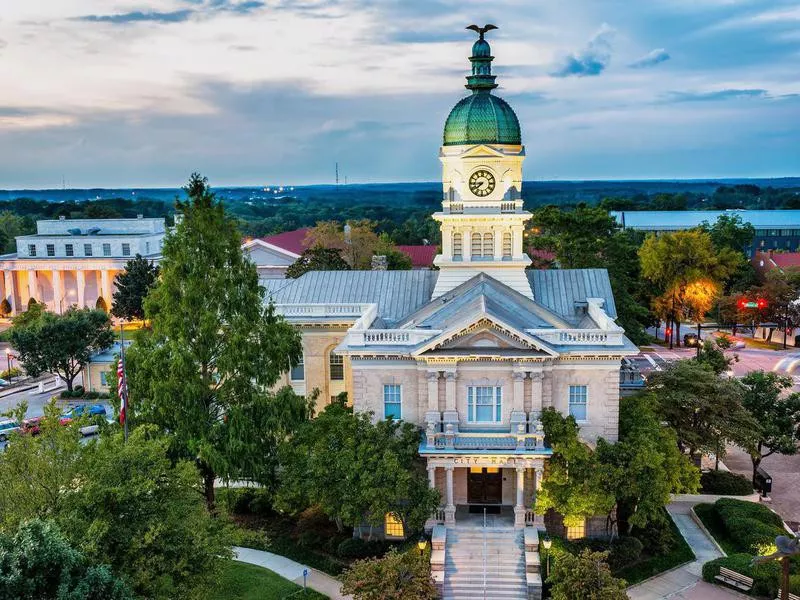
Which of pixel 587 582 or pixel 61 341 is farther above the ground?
pixel 61 341

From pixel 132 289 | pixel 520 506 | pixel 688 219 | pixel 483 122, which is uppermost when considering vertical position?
pixel 483 122

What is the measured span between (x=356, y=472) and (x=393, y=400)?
5218 millimetres

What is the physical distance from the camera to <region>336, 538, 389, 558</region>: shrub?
120ft

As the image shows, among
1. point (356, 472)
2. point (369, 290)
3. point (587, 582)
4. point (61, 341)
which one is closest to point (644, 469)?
point (587, 582)

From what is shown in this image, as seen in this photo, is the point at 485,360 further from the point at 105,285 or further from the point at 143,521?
the point at 105,285

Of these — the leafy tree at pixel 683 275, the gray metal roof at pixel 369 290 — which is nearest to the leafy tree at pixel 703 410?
the gray metal roof at pixel 369 290

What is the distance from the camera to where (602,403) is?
124 feet

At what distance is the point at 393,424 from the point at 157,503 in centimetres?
1351

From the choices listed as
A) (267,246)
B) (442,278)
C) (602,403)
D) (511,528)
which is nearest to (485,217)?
(442,278)

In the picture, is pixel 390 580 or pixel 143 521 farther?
pixel 390 580

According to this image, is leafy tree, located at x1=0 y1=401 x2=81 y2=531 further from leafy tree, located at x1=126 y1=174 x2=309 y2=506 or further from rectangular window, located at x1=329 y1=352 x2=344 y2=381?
rectangular window, located at x1=329 y1=352 x2=344 y2=381

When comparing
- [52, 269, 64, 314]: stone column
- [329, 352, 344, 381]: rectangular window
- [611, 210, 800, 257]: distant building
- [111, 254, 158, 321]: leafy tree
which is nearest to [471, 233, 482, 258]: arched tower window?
[329, 352, 344, 381]: rectangular window

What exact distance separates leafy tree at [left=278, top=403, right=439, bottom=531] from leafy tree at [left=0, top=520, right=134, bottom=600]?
1266 centimetres

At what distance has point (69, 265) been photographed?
104 metres
